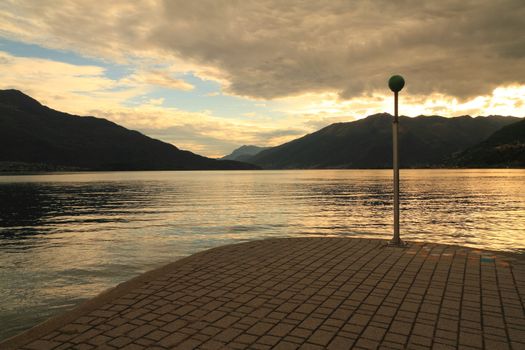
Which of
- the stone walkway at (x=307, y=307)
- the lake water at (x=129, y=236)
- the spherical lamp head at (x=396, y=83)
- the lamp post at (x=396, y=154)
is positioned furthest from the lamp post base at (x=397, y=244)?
the lake water at (x=129, y=236)

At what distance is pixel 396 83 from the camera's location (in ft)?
38.1

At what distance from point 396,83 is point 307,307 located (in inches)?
319

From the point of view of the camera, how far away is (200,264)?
9.80m

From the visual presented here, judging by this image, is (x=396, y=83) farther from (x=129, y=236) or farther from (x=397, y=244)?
(x=129, y=236)

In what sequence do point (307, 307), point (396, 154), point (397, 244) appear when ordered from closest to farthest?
1. point (307, 307)
2. point (397, 244)
3. point (396, 154)

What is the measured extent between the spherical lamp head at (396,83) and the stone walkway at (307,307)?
5228mm

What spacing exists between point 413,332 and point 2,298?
30.7ft

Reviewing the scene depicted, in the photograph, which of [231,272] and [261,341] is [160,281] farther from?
[261,341]

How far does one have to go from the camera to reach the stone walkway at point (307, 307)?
202 inches

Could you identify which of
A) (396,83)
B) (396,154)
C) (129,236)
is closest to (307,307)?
(396,154)

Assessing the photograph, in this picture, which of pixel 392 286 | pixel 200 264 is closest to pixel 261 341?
pixel 392 286

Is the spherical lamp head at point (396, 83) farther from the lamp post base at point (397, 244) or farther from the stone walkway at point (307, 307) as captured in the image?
the stone walkway at point (307, 307)

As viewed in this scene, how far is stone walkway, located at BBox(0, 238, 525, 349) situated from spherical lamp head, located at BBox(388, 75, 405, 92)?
17.2 feet

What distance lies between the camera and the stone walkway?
514 cm
